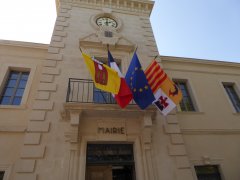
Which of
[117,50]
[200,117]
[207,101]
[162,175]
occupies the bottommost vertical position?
[162,175]

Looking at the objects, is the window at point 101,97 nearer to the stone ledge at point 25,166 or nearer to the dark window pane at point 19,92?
the dark window pane at point 19,92

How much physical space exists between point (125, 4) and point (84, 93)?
329 inches

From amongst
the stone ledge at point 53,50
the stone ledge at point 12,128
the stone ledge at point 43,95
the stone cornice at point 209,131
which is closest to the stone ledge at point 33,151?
the stone ledge at point 12,128

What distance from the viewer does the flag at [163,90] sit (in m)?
6.69

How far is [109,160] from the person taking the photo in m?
6.76

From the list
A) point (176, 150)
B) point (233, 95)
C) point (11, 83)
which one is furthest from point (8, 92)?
point (233, 95)

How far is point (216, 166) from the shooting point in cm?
785

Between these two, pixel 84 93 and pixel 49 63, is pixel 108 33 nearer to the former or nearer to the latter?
pixel 49 63

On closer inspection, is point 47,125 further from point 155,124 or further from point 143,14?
point 143,14

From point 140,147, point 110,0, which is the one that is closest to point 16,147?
point 140,147

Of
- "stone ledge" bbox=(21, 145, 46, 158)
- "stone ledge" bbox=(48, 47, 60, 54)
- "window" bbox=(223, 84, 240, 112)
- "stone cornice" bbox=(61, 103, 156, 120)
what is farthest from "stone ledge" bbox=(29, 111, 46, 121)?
"window" bbox=(223, 84, 240, 112)

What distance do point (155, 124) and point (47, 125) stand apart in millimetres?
4289

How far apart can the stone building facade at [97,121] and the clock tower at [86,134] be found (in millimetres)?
34

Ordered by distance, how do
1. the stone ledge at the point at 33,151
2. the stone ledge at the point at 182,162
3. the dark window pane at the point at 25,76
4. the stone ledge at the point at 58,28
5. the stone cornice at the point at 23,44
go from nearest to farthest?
the stone ledge at the point at 33,151, the stone ledge at the point at 182,162, the dark window pane at the point at 25,76, the stone cornice at the point at 23,44, the stone ledge at the point at 58,28
